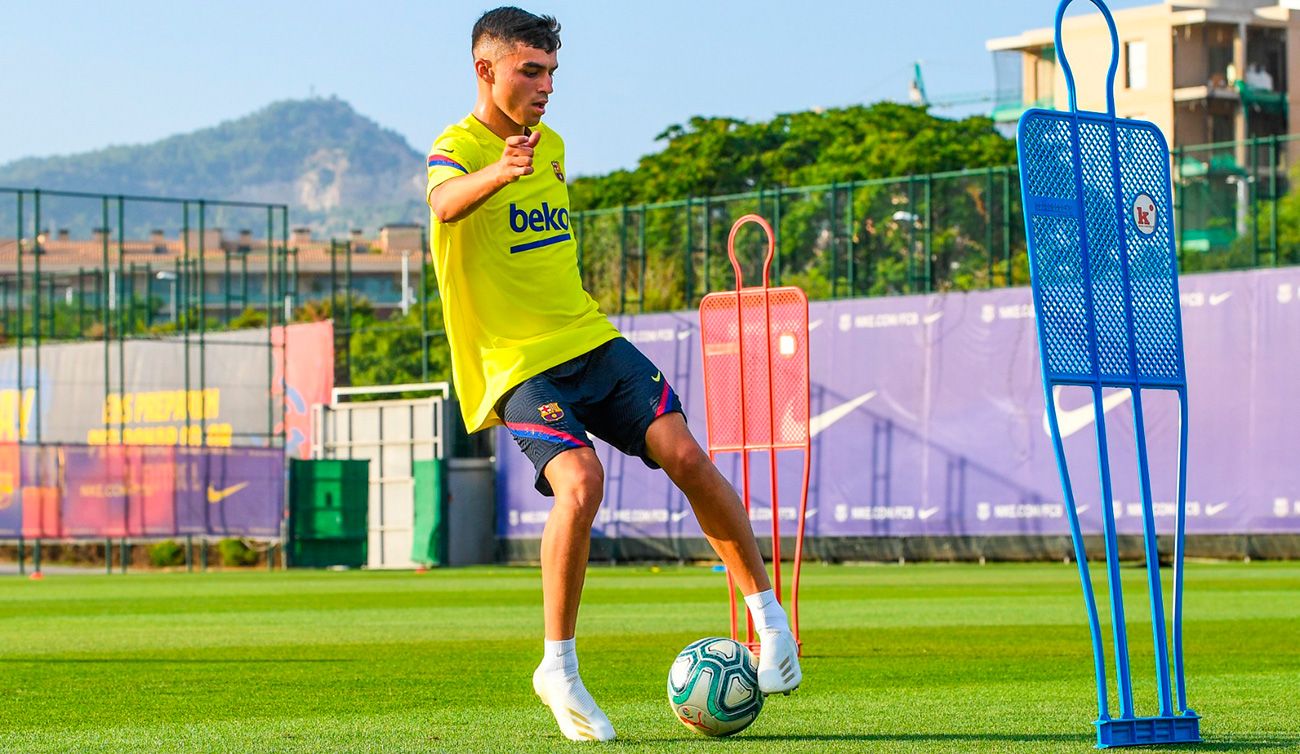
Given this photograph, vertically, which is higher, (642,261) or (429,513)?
(642,261)

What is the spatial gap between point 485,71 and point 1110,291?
1894 millimetres

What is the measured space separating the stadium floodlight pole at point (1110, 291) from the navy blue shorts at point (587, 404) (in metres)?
1.17

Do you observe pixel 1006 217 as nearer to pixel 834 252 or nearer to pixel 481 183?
pixel 834 252

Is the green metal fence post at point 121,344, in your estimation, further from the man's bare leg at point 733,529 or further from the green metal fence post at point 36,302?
the man's bare leg at point 733,529

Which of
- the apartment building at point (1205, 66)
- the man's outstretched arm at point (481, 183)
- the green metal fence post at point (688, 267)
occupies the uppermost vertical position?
the apartment building at point (1205, 66)

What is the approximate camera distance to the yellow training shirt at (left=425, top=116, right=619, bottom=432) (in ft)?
19.1

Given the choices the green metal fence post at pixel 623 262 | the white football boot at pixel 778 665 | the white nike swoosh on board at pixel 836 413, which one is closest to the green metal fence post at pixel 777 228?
the green metal fence post at pixel 623 262

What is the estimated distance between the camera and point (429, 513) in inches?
1275

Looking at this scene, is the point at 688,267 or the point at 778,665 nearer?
the point at 778,665

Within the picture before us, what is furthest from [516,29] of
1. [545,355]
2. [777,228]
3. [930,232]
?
[777,228]

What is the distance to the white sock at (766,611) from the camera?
5.78 m

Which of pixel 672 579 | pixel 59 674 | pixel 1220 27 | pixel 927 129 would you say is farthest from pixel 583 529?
pixel 1220 27

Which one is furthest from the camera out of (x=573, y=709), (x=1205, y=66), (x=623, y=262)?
(x=1205, y=66)

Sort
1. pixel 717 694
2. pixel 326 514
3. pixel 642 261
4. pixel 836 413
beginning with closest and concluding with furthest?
pixel 717 694
pixel 836 413
pixel 326 514
pixel 642 261
